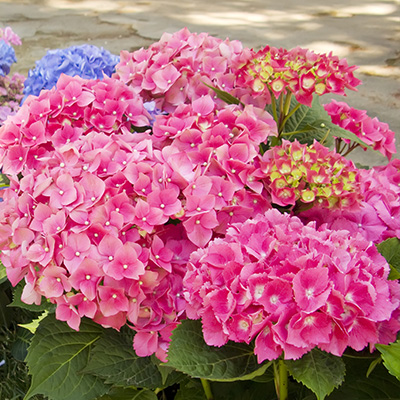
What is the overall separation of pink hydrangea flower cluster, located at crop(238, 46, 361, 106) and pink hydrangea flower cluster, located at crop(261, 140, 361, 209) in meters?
0.13

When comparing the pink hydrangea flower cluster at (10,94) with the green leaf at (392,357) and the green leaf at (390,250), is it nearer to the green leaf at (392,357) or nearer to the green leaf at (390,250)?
the green leaf at (390,250)

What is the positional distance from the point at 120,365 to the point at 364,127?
0.72 m

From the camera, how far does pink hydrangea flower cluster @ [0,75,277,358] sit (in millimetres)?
968

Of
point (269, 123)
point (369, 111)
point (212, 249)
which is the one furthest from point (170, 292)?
point (369, 111)

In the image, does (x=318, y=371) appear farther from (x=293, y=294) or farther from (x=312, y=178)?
(x=312, y=178)

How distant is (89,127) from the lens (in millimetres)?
1198

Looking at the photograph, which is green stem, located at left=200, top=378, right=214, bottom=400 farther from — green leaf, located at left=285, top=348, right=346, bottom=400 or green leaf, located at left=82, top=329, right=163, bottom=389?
green leaf, located at left=285, top=348, right=346, bottom=400

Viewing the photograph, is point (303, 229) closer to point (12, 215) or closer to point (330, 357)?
point (330, 357)

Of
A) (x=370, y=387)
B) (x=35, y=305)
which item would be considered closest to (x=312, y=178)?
(x=370, y=387)

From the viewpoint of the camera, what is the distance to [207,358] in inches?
35.9

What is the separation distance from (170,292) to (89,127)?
396 millimetres

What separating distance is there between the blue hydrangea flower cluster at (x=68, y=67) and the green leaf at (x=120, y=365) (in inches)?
28.3

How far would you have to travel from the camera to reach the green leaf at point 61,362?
1.09 metres

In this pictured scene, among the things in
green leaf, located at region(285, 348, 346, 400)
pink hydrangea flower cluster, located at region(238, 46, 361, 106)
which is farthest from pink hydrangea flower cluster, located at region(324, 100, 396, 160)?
green leaf, located at region(285, 348, 346, 400)
